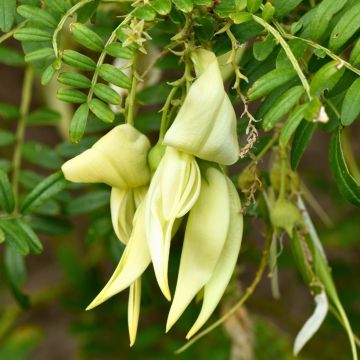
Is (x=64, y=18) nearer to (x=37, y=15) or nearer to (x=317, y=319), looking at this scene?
(x=37, y=15)

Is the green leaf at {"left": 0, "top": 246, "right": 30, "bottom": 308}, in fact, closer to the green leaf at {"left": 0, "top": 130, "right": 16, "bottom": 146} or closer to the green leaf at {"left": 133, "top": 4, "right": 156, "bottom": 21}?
the green leaf at {"left": 0, "top": 130, "right": 16, "bottom": 146}

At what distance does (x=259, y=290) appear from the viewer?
173 cm

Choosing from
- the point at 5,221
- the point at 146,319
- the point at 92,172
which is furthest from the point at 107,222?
the point at 146,319

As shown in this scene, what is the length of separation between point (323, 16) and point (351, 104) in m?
0.07

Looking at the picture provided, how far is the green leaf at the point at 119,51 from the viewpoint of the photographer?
0.53 m

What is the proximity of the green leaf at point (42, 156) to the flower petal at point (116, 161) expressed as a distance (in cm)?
29

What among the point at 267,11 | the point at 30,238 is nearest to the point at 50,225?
the point at 30,238

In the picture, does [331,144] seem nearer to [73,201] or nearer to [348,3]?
[348,3]

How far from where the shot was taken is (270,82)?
52cm

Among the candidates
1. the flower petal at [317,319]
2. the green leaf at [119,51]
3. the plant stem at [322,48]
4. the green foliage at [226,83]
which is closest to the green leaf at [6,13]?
the green foliage at [226,83]

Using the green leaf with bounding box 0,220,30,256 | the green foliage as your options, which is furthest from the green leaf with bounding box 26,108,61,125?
the green leaf with bounding box 0,220,30,256

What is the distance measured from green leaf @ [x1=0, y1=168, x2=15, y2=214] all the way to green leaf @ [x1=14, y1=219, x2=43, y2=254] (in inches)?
0.5

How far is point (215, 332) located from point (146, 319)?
11 centimetres

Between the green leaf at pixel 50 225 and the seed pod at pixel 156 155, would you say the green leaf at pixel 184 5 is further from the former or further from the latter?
the green leaf at pixel 50 225
